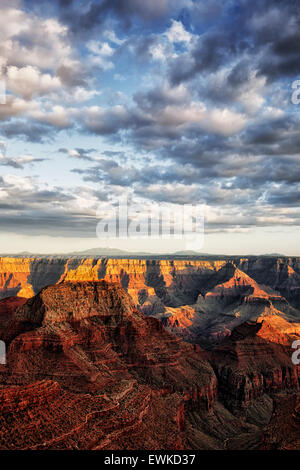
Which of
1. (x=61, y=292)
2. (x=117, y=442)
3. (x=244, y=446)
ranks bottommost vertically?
(x=244, y=446)

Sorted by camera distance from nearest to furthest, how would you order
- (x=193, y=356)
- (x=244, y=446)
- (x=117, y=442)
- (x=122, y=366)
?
1. (x=117, y=442)
2. (x=244, y=446)
3. (x=122, y=366)
4. (x=193, y=356)

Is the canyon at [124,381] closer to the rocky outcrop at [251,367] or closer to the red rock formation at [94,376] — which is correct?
the red rock formation at [94,376]

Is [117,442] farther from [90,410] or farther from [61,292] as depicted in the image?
[61,292]

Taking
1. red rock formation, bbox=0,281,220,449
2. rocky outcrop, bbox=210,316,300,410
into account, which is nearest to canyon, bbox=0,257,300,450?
red rock formation, bbox=0,281,220,449

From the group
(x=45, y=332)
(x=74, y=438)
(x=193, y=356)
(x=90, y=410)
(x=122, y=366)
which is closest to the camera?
(x=74, y=438)

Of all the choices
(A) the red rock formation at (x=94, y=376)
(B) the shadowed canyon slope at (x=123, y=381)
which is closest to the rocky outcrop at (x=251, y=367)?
(B) the shadowed canyon slope at (x=123, y=381)

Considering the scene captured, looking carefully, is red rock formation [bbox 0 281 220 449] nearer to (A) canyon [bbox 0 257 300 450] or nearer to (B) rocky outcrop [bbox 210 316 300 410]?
(A) canyon [bbox 0 257 300 450]

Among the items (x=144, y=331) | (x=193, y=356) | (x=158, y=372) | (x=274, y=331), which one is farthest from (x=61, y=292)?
(x=274, y=331)
